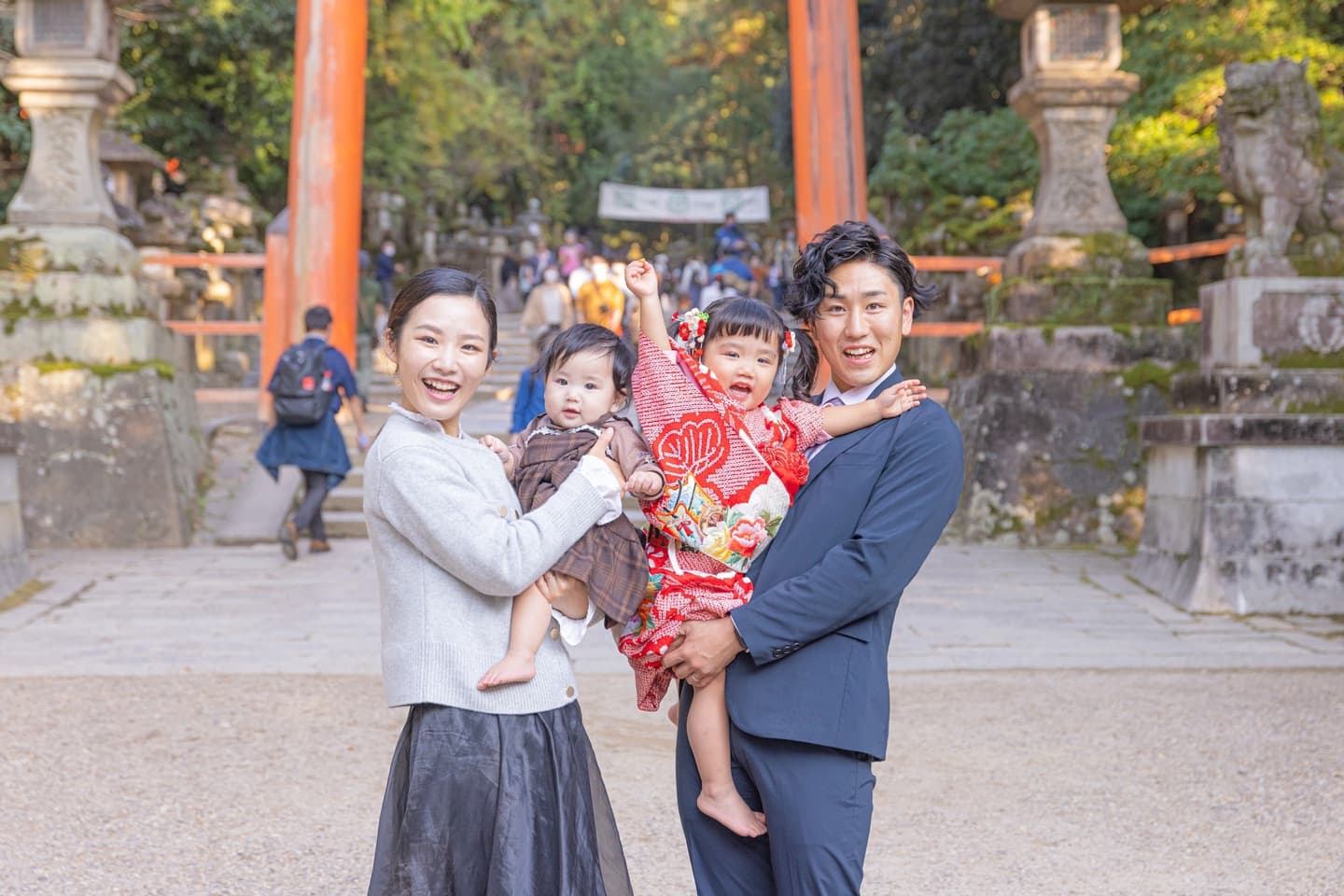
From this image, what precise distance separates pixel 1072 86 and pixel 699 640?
8075mm

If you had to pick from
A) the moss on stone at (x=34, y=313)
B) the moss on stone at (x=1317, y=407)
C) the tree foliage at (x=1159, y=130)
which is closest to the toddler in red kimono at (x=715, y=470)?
the moss on stone at (x=1317, y=407)

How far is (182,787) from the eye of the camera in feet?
13.2

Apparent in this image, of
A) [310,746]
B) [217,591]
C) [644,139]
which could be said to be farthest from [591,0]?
[310,746]

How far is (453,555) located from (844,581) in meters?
0.57

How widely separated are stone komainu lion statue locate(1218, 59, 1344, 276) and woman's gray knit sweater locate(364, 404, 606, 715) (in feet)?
20.0

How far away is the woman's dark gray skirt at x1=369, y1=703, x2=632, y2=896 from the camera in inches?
84.8

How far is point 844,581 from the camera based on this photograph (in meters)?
2.09

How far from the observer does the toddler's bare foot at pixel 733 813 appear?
2189mm

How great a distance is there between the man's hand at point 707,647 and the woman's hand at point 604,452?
10.0 inches

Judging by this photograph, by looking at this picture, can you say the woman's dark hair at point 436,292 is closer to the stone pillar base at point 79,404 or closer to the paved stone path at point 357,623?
the paved stone path at point 357,623

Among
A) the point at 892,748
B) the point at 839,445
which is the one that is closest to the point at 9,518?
the point at 892,748

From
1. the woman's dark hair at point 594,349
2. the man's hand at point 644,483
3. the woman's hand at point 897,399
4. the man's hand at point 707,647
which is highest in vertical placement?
the woman's dark hair at point 594,349

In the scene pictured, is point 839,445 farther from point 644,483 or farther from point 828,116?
point 828,116

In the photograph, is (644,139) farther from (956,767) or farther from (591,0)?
(956,767)
